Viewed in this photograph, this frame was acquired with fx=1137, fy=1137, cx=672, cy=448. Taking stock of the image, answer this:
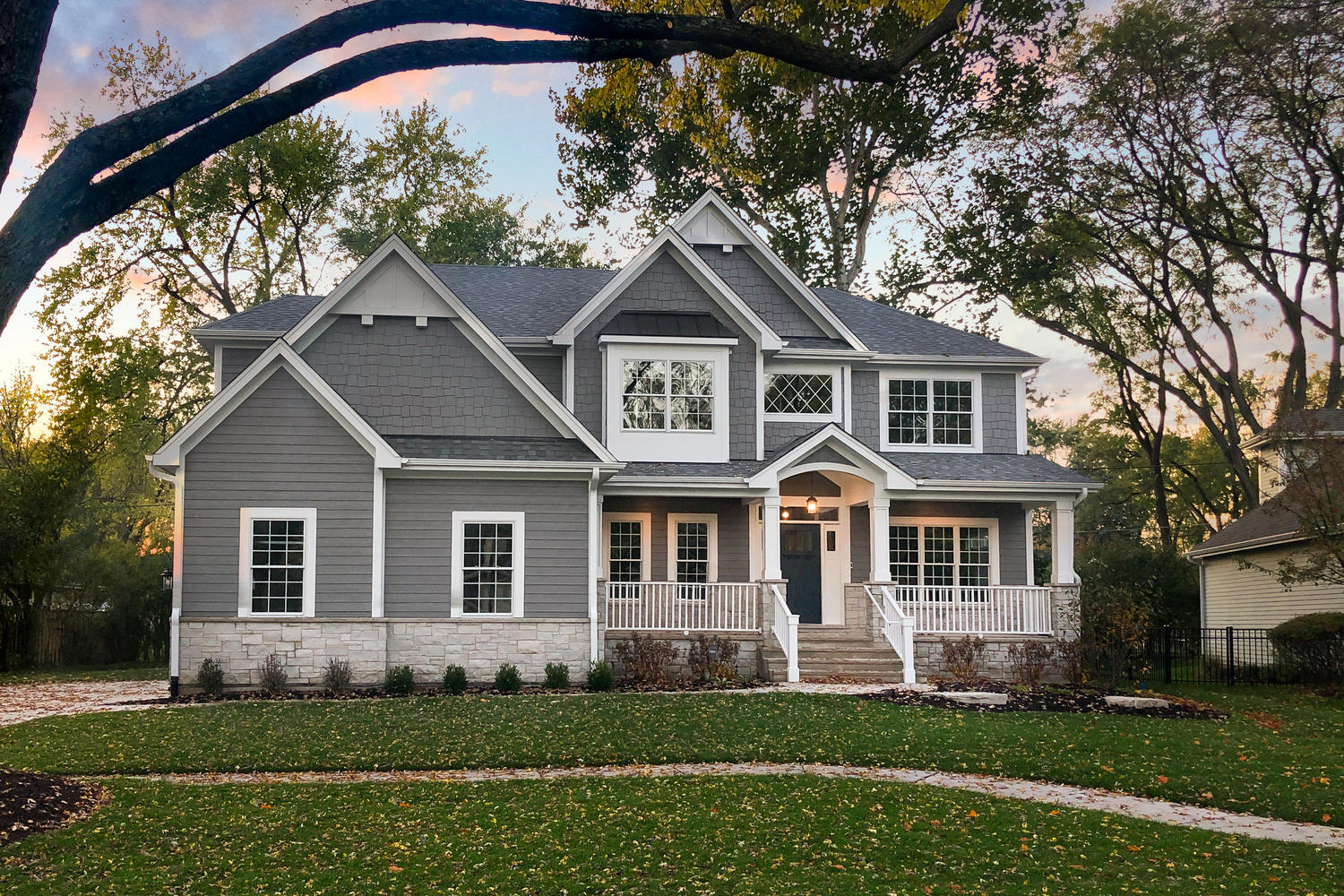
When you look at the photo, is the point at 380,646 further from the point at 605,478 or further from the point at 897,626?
the point at 897,626

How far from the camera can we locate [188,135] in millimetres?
6191

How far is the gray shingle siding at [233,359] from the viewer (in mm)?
20859

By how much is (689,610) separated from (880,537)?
3.68m

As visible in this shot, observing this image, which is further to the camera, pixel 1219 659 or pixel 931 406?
pixel 1219 659

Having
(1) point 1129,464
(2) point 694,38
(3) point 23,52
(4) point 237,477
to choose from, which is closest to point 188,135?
(3) point 23,52

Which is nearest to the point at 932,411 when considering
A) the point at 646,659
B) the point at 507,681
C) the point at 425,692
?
the point at 646,659

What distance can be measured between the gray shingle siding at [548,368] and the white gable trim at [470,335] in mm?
2591

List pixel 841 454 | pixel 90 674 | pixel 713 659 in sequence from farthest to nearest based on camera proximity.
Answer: pixel 90 674 → pixel 841 454 → pixel 713 659

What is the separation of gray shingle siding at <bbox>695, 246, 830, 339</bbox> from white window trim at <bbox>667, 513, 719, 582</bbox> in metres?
4.02

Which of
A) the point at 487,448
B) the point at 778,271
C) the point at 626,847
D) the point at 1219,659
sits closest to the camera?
the point at 626,847

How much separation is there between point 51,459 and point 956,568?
19.2m

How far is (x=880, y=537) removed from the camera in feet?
66.9

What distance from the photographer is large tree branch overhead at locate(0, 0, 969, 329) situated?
5762 millimetres

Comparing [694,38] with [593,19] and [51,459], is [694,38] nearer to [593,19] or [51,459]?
[593,19]
